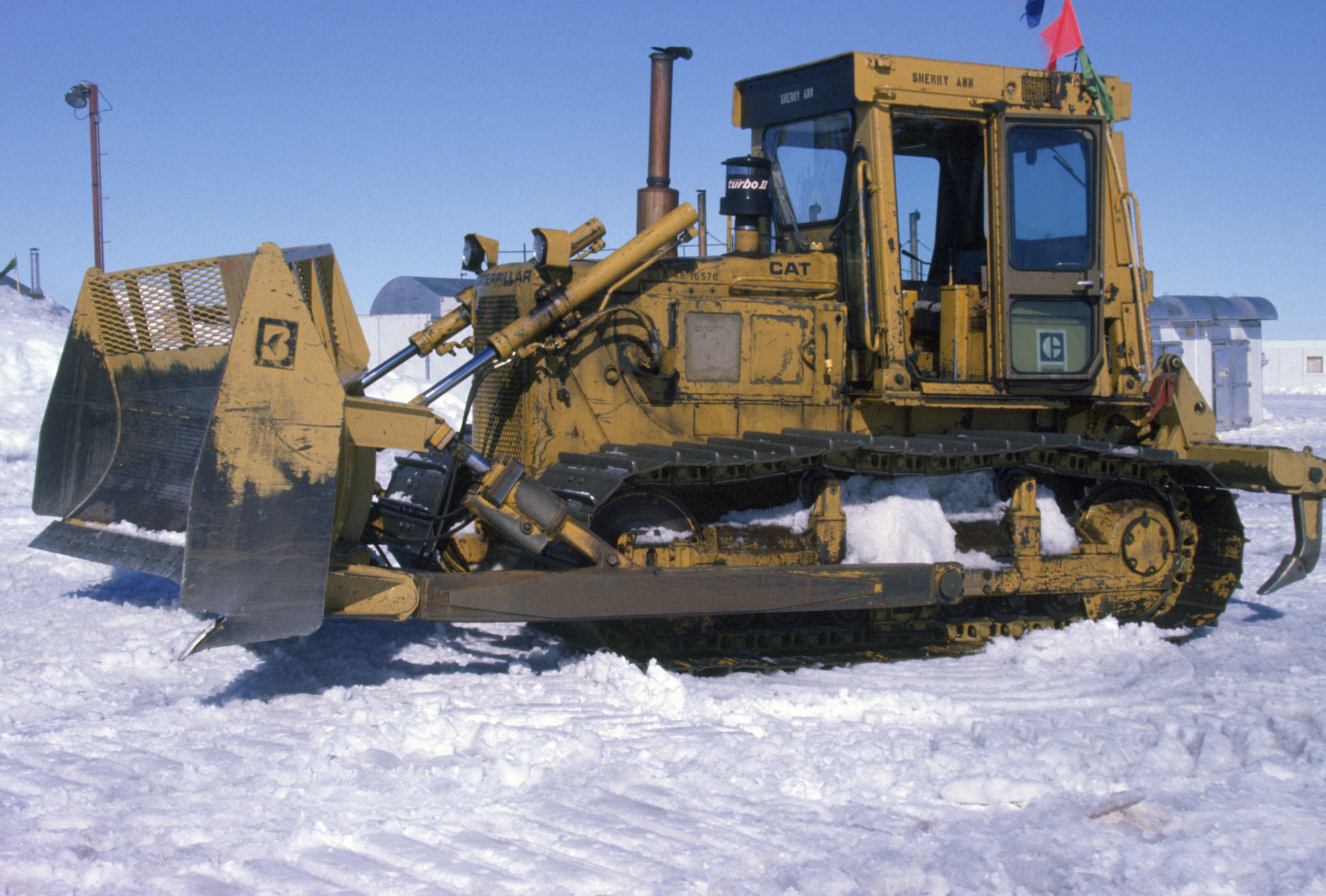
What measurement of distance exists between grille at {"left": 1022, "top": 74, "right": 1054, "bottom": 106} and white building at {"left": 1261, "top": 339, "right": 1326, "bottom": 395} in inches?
1678

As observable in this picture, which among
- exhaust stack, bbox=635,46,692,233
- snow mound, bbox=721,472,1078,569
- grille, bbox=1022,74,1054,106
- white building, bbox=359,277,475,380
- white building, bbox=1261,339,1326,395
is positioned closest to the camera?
snow mound, bbox=721,472,1078,569

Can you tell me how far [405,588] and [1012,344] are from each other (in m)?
3.77

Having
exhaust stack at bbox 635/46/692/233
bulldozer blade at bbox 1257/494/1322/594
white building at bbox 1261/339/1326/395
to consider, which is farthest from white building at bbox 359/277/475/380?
white building at bbox 1261/339/1326/395

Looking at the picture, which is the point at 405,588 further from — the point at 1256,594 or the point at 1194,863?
the point at 1256,594

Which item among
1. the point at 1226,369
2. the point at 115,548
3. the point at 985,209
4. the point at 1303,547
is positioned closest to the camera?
the point at 115,548

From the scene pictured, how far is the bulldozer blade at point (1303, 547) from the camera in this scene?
21.6 feet

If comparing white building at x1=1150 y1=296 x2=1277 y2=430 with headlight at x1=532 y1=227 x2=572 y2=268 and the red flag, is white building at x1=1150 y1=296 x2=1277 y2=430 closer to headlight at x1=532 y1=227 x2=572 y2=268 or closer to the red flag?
the red flag

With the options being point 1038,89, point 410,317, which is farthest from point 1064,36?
point 410,317

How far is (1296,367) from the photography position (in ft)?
145

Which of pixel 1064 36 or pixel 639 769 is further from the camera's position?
pixel 1064 36

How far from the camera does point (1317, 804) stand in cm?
399

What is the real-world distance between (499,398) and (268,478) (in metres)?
2.12

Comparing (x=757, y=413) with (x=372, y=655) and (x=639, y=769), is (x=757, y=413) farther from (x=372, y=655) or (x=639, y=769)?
(x=639, y=769)

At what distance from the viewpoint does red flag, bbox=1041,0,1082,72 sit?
700cm
